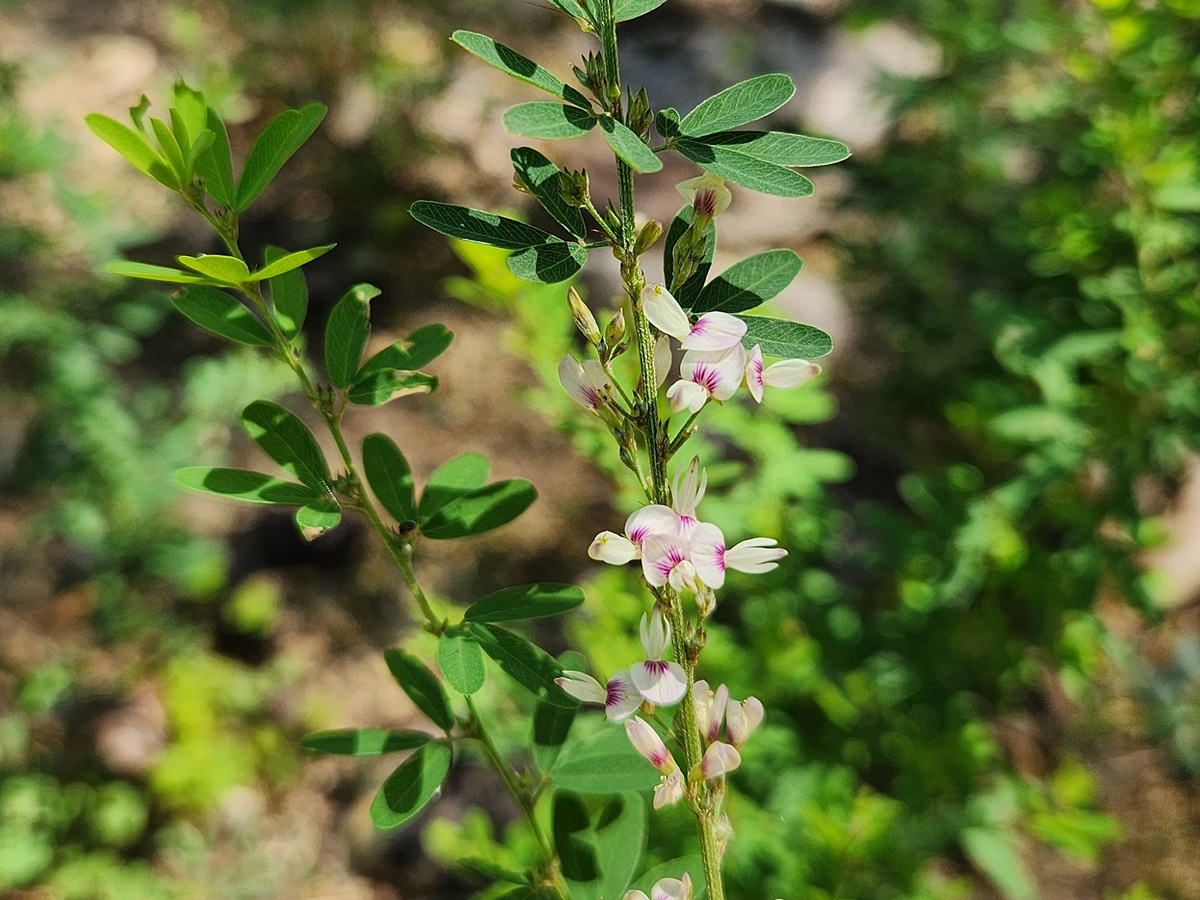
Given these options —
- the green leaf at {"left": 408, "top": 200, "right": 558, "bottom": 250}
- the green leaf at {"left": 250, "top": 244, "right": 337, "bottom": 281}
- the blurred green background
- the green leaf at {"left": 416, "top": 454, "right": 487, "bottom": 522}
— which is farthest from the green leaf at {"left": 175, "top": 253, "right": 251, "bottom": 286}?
the blurred green background

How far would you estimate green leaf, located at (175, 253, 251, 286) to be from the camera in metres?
0.54

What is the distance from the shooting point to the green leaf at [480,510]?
27.9 inches

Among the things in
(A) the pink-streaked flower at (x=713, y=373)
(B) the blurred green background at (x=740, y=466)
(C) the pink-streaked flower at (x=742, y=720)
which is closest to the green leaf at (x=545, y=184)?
(A) the pink-streaked flower at (x=713, y=373)

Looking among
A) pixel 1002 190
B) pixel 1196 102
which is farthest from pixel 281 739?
pixel 1196 102

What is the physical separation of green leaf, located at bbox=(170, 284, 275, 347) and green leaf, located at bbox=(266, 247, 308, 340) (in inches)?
0.9

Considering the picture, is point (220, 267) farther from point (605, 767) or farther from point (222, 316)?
point (605, 767)

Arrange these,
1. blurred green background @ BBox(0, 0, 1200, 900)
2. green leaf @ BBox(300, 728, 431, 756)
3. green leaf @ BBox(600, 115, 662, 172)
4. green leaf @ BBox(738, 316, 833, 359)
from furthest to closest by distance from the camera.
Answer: blurred green background @ BBox(0, 0, 1200, 900) → green leaf @ BBox(300, 728, 431, 756) → green leaf @ BBox(738, 316, 833, 359) → green leaf @ BBox(600, 115, 662, 172)

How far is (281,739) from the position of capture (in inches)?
104

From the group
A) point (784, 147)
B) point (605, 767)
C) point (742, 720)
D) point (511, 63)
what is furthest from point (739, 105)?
point (605, 767)

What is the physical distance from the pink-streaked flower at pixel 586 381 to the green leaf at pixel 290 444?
0.20 meters

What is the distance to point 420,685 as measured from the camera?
74 centimetres

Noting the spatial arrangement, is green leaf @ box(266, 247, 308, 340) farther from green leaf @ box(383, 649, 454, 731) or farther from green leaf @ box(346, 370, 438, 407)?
green leaf @ box(383, 649, 454, 731)

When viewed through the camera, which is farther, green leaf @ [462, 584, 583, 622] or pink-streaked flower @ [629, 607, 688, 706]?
green leaf @ [462, 584, 583, 622]

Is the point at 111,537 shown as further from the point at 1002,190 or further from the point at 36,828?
the point at 1002,190
